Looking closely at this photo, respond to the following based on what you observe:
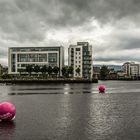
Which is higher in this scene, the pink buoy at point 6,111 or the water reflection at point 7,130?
the pink buoy at point 6,111

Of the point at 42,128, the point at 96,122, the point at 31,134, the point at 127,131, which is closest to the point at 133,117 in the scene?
the point at 96,122

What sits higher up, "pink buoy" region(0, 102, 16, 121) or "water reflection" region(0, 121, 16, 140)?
"pink buoy" region(0, 102, 16, 121)

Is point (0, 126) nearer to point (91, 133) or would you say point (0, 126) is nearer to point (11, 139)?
point (11, 139)

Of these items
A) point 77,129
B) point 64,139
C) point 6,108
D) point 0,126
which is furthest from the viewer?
point 6,108

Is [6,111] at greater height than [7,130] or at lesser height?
greater

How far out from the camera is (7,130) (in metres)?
23.5

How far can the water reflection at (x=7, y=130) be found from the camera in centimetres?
2128

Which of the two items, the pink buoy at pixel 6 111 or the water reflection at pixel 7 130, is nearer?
the water reflection at pixel 7 130

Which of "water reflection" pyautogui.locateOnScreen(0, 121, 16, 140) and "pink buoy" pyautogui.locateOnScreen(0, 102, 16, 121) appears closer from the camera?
"water reflection" pyautogui.locateOnScreen(0, 121, 16, 140)

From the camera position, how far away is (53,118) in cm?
2936

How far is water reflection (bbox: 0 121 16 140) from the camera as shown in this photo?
69.8ft

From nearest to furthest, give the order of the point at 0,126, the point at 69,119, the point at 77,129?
the point at 77,129 < the point at 0,126 < the point at 69,119

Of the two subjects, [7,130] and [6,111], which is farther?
[6,111]

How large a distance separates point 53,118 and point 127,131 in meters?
8.86
